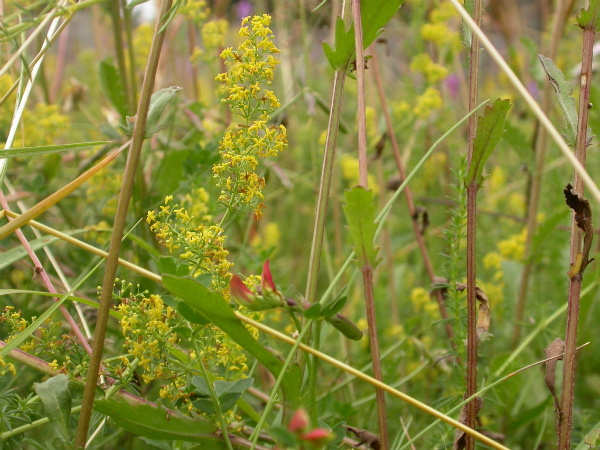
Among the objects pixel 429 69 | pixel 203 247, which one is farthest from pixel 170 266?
pixel 429 69

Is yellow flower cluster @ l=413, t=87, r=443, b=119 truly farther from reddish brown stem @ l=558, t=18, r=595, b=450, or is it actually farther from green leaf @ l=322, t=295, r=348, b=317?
green leaf @ l=322, t=295, r=348, b=317

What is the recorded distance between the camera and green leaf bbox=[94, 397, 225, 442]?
48 centimetres

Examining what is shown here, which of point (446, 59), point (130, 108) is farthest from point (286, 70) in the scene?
point (130, 108)

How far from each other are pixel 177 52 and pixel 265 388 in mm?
1265

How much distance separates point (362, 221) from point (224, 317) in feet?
0.46

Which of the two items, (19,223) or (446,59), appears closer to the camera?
(19,223)

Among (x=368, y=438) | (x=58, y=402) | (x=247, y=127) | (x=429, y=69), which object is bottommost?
(x=368, y=438)

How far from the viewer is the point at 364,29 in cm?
56

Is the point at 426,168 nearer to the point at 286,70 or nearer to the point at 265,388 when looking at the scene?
the point at 286,70

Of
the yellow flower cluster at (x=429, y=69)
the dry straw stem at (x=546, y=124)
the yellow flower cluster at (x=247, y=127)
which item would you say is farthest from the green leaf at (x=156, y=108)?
the yellow flower cluster at (x=429, y=69)

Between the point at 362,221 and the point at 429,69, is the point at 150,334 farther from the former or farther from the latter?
the point at 429,69

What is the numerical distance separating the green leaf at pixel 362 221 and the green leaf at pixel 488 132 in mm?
143

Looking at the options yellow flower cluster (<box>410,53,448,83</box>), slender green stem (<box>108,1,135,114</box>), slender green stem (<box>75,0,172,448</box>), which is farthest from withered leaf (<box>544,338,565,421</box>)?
yellow flower cluster (<box>410,53,448,83</box>)

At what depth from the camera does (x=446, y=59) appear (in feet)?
5.14
